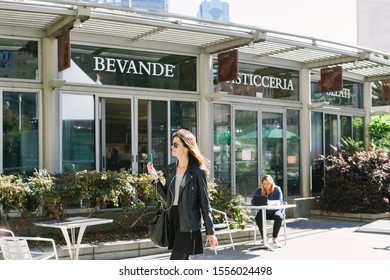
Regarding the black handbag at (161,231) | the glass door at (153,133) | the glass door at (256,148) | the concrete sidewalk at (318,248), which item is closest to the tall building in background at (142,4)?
the glass door at (153,133)

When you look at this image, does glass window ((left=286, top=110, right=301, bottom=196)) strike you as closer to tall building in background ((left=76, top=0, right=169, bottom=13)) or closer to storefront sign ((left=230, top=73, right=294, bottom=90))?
storefront sign ((left=230, top=73, right=294, bottom=90))

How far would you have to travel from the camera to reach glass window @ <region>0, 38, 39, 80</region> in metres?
9.77

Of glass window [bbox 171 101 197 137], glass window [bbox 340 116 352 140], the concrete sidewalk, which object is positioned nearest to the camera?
the concrete sidewalk

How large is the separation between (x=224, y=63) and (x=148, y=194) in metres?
3.70

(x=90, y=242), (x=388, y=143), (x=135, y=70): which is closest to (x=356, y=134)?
(x=388, y=143)

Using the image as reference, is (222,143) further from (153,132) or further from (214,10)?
(214,10)

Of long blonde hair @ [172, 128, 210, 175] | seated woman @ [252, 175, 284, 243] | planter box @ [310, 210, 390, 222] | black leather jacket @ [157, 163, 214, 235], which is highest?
long blonde hair @ [172, 128, 210, 175]

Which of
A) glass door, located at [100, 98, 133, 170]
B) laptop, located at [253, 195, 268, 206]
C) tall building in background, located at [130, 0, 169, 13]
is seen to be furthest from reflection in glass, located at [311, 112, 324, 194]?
laptop, located at [253, 195, 268, 206]

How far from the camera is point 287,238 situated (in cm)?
1019

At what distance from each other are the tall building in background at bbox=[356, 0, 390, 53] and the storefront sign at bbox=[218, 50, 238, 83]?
43.4m

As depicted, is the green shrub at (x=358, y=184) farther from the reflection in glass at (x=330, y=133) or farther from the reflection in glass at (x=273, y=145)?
the reflection in glass at (x=330, y=133)

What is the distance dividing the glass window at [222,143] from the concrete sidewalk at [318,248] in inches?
Answer: 74.4

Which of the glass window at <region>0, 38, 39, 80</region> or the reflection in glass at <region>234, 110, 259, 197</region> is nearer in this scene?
the glass window at <region>0, 38, 39, 80</region>

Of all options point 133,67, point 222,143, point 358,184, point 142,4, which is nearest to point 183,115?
point 222,143
